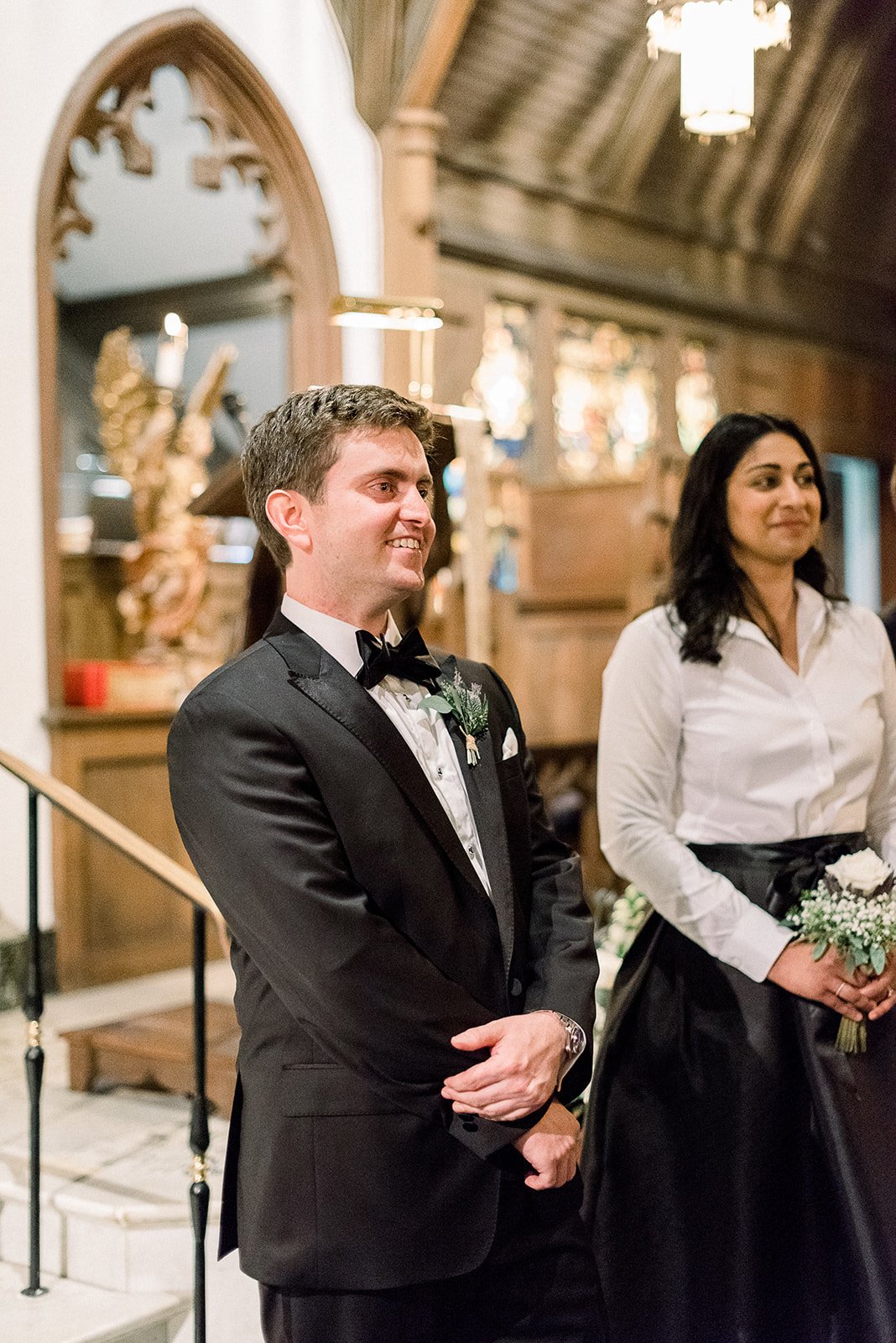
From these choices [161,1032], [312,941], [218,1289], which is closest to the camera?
[312,941]

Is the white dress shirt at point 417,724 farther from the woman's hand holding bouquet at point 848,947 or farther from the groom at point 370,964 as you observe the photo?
the woman's hand holding bouquet at point 848,947

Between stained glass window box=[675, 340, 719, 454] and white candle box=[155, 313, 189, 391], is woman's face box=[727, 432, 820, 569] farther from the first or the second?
stained glass window box=[675, 340, 719, 454]

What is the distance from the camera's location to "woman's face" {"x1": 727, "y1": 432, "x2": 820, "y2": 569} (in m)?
2.55

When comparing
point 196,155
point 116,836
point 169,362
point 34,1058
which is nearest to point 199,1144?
point 34,1058

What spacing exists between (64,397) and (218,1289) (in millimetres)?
7242

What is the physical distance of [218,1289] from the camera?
3059 millimetres

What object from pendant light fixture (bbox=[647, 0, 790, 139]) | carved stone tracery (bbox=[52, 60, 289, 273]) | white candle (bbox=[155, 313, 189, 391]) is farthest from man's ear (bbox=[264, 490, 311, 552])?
white candle (bbox=[155, 313, 189, 391])

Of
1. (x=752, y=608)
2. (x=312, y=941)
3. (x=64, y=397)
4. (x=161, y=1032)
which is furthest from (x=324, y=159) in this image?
(x=312, y=941)

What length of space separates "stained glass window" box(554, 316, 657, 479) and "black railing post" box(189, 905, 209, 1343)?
574 cm

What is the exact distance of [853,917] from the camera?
2.27m

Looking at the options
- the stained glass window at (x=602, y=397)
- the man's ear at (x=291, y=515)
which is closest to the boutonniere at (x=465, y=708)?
the man's ear at (x=291, y=515)

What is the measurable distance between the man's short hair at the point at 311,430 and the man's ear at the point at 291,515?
0.01 metres

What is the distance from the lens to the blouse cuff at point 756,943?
2.39 metres

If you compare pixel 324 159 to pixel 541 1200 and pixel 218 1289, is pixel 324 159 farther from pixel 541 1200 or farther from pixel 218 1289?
pixel 541 1200
